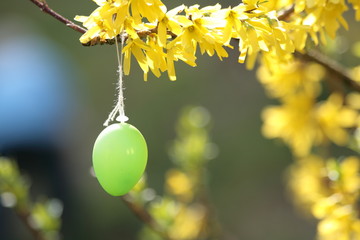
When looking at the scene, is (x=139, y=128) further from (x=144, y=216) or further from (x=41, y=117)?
(x=144, y=216)

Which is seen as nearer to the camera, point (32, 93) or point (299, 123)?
point (299, 123)

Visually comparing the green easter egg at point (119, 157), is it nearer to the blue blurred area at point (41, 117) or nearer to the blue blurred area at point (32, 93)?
the blue blurred area at point (41, 117)

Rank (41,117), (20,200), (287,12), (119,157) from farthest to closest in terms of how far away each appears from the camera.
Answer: (41,117) → (20,200) → (287,12) → (119,157)

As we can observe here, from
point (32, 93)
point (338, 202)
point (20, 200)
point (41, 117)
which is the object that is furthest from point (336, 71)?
point (32, 93)

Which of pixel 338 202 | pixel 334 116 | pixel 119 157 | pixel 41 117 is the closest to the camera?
pixel 119 157

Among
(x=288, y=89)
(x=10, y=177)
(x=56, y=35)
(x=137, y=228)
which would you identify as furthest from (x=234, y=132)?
(x=10, y=177)

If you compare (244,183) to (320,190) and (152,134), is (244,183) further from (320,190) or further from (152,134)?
(320,190)
